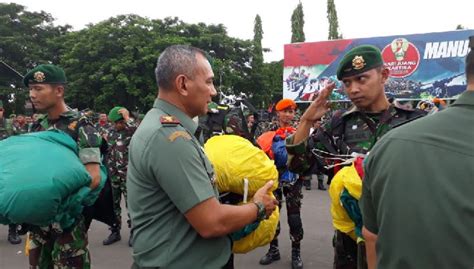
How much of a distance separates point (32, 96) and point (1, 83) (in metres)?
24.8

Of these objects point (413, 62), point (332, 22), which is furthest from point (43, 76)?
point (332, 22)

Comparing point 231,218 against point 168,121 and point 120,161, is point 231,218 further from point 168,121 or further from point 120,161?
point 120,161

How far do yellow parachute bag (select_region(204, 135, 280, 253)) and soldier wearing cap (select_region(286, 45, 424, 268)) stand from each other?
309 millimetres

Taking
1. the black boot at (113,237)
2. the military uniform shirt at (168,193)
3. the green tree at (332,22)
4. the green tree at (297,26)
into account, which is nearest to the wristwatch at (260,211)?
the military uniform shirt at (168,193)

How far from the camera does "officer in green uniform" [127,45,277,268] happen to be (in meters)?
1.61

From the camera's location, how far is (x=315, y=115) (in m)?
2.42

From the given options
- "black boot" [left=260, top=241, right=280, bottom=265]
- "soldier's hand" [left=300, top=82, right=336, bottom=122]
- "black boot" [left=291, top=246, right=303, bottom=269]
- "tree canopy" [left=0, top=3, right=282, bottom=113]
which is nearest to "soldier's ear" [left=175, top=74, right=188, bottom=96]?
"soldier's hand" [left=300, top=82, right=336, bottom=122]

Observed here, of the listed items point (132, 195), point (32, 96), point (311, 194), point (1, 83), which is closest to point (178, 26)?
point (1, 83)

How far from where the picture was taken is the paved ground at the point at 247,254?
15.6ft

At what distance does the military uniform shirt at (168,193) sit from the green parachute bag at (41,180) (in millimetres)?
845

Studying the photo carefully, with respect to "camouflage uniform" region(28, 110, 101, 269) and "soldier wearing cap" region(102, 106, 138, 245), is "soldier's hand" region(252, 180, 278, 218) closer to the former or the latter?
"camouflage uniform" region(28, 110, 101, 269)

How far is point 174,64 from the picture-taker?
1805mm

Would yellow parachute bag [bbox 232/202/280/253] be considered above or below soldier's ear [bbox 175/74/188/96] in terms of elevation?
below

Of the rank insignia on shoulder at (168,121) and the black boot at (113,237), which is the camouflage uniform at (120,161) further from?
the rank insignia on shoulder at (168,121)
